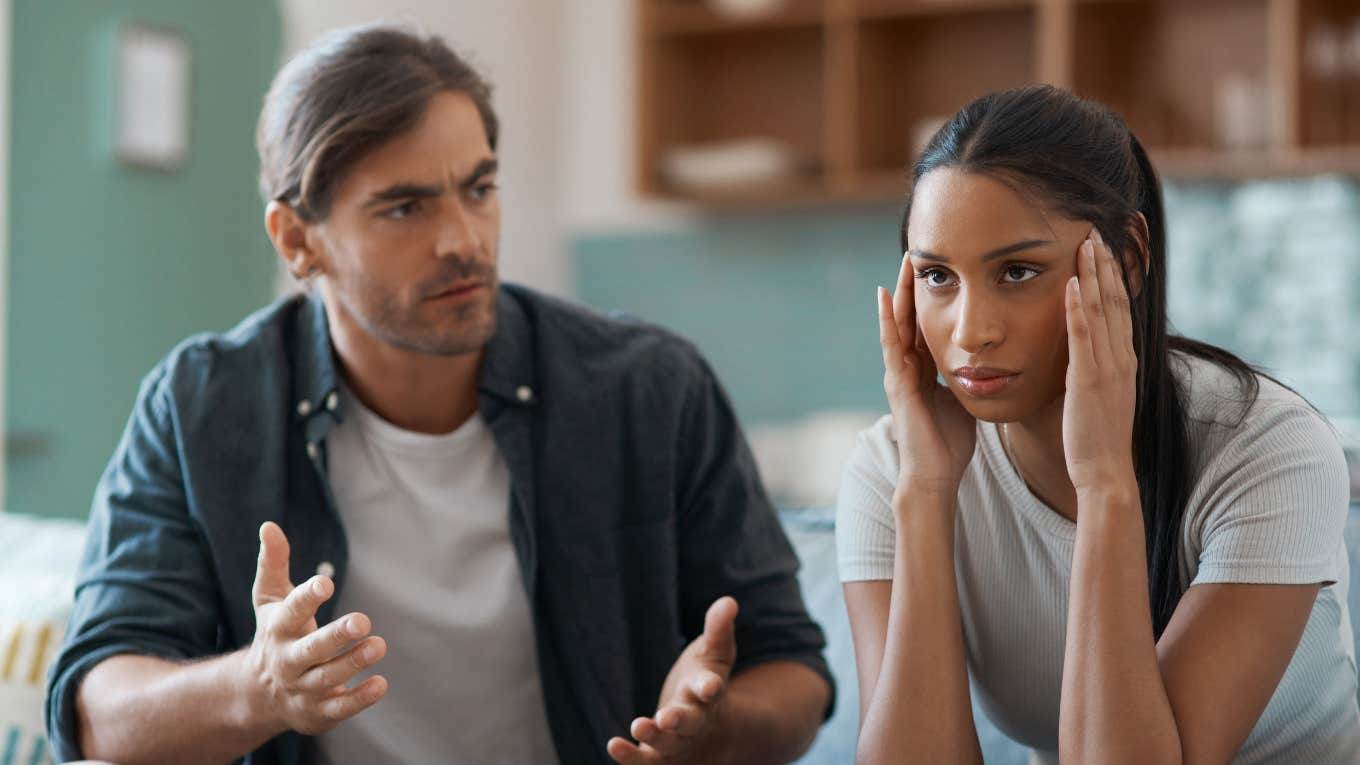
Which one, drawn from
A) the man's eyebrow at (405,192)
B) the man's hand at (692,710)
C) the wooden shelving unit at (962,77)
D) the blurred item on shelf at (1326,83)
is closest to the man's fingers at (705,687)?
the man's hand at (692,710)

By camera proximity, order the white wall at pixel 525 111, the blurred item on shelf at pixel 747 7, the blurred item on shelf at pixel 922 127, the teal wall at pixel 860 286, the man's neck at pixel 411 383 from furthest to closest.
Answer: the white wall at pixel 525 111 → the blurred item on shelf at pixel 747 7 → the blurred item on shelf at pixel 922 127 → the teal wall at pixel 860 286 → the man's neck at pixel 411 383

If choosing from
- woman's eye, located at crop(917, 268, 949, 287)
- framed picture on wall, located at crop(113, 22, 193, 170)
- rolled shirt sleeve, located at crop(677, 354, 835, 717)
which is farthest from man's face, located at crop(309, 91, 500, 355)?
framed picture on wall, located at crop(113, 22, 193, 170)

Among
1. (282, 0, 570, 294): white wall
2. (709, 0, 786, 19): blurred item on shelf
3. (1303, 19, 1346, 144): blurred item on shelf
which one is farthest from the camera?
(282, 0, 570, 294): white wall

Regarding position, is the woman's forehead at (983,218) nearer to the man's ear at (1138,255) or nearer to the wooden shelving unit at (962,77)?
the man's ear at (1138,255)

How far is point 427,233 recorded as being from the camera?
1.71 m

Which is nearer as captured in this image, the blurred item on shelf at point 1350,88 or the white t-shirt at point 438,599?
the white t-shirt at point 438,599

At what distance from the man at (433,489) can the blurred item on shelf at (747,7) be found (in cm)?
240

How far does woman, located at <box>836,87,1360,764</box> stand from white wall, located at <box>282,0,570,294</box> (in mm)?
3117

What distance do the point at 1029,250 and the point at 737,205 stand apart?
3.02m

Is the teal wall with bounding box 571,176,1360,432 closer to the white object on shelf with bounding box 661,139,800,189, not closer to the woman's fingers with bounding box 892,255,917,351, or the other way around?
the white object on shelf with bounding box 661,139,800,189

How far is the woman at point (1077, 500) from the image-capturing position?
125 centimetres

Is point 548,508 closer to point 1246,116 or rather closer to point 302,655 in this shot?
point 302,655

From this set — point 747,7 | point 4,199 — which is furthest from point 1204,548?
point 747,7

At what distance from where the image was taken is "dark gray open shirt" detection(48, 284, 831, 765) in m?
1.68
